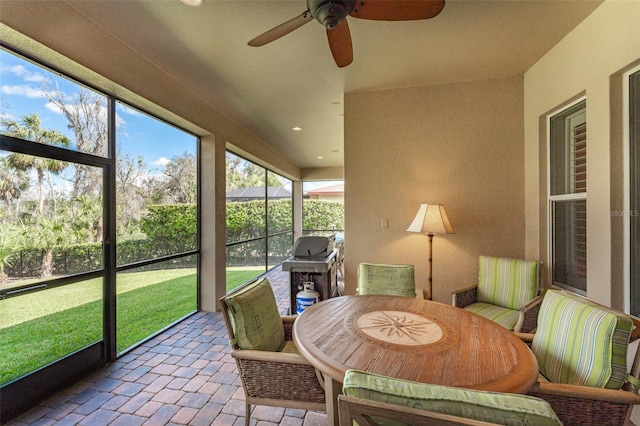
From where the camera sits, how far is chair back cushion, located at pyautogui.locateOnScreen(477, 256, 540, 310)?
8.19 ft

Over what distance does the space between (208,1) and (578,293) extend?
12.8 ft

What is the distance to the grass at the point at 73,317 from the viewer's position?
6.15 feet

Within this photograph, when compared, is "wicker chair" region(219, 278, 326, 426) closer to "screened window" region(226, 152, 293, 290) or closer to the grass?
the grass

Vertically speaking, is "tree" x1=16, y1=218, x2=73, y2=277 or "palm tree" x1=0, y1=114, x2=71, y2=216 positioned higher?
"palm tree" x1=0, y1=114, x2=71, y2=216

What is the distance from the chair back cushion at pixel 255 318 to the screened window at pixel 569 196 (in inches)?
106

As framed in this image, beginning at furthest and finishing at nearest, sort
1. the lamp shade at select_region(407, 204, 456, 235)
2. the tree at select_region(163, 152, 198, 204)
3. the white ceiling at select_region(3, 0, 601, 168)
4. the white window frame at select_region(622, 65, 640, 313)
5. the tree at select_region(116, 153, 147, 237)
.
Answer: the tree at select_region(163, 152, 198, 204), the lamp shade at select_region(407, 204, 456, 235), the tree at select_region(116, 153, 147, 237), the white ceiling at select_region(3, 0, 601, 168), the white window frame at select_region(622, 65, 640, 313)

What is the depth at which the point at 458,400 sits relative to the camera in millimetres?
655

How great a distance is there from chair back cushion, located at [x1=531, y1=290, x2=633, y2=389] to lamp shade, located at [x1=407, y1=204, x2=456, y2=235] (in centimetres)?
127

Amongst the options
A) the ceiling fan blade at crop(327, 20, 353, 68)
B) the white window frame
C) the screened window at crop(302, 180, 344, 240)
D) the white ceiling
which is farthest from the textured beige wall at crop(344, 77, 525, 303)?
the screened window at crop(302, 180, 344, 240)

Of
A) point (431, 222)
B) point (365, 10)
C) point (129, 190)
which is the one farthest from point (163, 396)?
point (365, 10)

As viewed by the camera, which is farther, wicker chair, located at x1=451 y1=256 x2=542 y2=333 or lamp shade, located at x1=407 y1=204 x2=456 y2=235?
lamp shade, located at x1=407 y1=204 x2=456 y2=235

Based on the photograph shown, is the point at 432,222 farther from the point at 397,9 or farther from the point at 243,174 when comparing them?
the point at 243,174

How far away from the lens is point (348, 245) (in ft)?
11.2

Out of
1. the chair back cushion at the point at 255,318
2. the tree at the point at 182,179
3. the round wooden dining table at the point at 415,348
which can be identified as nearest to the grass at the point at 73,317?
the tree at the point at 182,179
